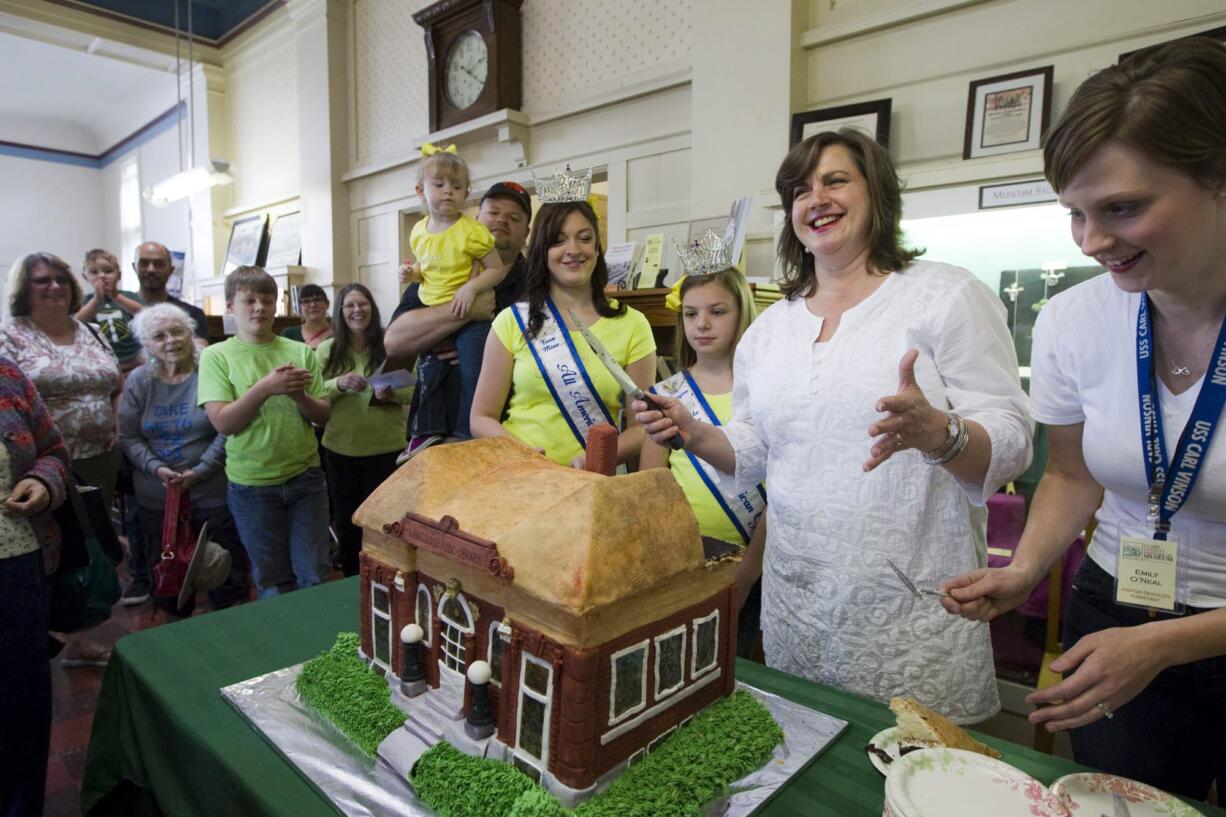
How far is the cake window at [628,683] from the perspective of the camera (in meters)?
0.97

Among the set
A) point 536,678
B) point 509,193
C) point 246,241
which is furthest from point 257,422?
point 246,241

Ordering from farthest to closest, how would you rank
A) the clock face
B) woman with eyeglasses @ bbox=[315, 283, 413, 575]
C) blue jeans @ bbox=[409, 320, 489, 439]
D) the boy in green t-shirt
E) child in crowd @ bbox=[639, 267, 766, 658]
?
the clock face → woman with eyeglasses @ bbox=[315, 283, 413, 575] → the boy in green t-shirt → blue jeans @ bbox=[409, 320, 489, 439] → child in crowd @ bbox=[639, 267, 766, 658]

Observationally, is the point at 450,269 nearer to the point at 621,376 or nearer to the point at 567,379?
the point at 567,379

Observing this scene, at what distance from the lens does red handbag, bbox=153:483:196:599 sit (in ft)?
8.58

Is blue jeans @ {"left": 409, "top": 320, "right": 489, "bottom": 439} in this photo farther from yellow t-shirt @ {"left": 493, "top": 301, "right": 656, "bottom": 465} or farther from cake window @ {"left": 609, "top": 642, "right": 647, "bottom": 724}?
cake window @ {"left": 609, "top": 642, "right": 647, "bottom": 724}

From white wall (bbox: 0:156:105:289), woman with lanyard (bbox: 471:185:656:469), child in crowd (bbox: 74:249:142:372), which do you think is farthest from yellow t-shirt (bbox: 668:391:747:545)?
white wall (bbox: 0:156:105:289)

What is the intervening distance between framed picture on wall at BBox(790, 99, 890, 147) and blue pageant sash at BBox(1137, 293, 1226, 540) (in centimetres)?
201

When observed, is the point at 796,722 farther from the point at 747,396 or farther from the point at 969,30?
the point at 969,30

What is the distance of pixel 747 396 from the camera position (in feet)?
4.87

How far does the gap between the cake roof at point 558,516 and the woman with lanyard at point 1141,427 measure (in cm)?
45

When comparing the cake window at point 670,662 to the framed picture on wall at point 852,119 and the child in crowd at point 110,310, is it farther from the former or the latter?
the child in crowd at point 110,310

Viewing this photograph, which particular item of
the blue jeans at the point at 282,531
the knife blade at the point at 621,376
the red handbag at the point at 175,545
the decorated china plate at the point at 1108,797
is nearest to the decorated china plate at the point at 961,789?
the decorated china plate at the point at 1108,797

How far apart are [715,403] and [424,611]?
108 centimetres

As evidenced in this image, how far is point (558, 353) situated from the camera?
1.84 metres
